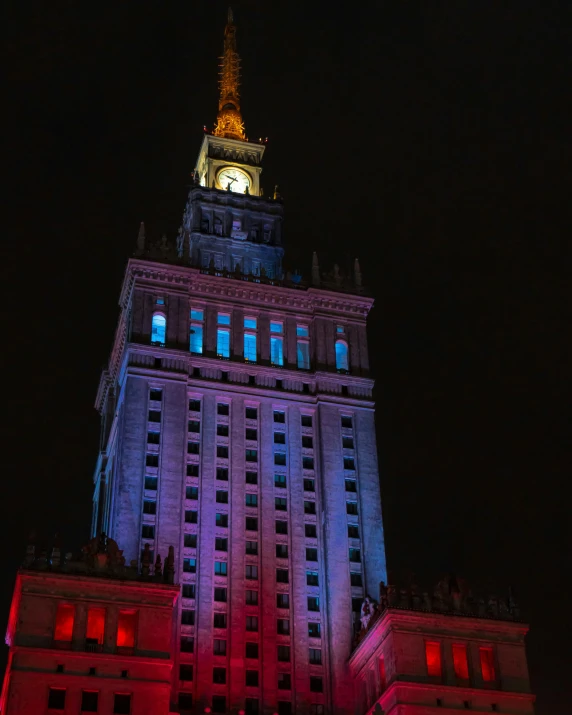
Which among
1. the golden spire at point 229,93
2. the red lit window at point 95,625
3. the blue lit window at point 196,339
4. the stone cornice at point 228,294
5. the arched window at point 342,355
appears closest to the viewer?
the red lit window at point 95,625

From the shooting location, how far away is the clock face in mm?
132562

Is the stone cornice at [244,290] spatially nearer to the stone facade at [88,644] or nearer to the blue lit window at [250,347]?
the blue lit window at [250,347]

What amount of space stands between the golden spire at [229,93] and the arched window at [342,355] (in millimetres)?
36059


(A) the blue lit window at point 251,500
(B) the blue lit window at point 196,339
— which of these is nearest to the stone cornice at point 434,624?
(A) the blue lit window at point 251,500

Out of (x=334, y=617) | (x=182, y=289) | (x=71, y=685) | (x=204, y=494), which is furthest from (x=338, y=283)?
(x=71, y=685)

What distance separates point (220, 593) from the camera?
9394 cm

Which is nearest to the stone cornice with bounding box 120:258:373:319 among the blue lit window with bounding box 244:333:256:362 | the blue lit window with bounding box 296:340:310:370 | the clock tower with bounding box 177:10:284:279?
the clock tower with bounding box 177:10:284:279

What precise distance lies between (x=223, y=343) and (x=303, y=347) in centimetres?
805

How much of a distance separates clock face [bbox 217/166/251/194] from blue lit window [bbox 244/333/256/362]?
26760 millimetres

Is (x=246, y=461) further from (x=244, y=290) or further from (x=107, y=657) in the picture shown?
(x=107, y=657)

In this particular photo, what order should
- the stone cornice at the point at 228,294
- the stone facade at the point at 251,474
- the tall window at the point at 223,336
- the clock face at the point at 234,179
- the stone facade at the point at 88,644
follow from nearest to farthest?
the stone facade at the point at 88,644 → the stone facade at the point at 251,474 → the tall window at the point at 223,336 → the stone cornice at the point at 228,294 → the clock face at the point at 234,179

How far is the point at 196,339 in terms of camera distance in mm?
109312

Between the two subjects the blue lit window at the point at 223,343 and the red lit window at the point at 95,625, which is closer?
the red lit window at the point at 95,625

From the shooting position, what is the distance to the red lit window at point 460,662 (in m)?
83.1
